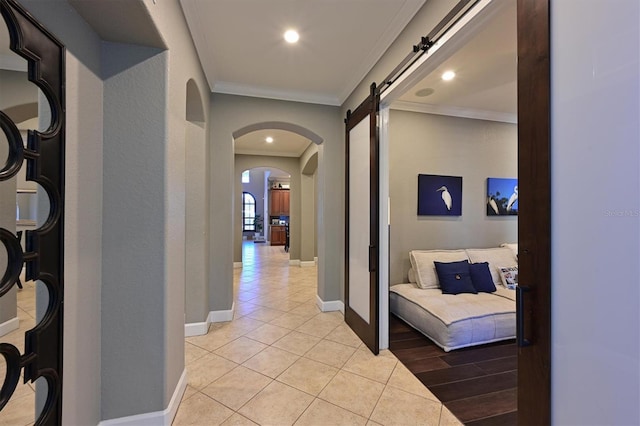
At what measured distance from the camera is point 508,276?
3682mm

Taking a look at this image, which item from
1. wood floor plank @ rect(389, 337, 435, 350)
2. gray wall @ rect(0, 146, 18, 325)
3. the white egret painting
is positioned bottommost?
Result: wood floor plank @ rect(389, 337, 435, 350)

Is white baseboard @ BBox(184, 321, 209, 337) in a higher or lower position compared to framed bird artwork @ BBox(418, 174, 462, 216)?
lower

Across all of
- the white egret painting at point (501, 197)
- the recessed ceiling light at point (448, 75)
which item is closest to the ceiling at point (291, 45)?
the recessed ceiling light at point (448, 75)

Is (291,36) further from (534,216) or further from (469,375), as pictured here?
(469,375)

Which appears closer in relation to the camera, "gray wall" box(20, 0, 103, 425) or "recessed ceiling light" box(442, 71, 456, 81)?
"gray wall" box(20, 0, 103, 425)

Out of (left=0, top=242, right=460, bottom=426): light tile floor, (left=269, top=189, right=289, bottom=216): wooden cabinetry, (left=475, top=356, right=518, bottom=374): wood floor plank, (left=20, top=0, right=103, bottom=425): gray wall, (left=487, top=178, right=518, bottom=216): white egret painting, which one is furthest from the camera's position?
(left=269, top=189, right=289, bottom=216): wooden cabinetry

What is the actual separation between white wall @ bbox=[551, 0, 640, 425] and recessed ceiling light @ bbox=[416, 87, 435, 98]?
251cm

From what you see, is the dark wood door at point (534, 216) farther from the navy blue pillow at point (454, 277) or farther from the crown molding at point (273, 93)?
the crown molding at point (273, 93)

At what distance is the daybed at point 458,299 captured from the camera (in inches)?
108

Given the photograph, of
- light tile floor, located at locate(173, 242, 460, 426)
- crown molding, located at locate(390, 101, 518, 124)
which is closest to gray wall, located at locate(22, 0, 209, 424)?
light tile floor, located at locate(173, 242, 460, 426)

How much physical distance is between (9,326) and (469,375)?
113 inches

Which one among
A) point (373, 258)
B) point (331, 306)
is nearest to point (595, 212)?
point (373, 258)

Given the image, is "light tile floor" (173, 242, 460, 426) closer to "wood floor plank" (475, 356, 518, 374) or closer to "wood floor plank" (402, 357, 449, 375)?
"wood floor plank" (402, 357, 449, 375)

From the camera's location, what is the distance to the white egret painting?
13.7 feet
